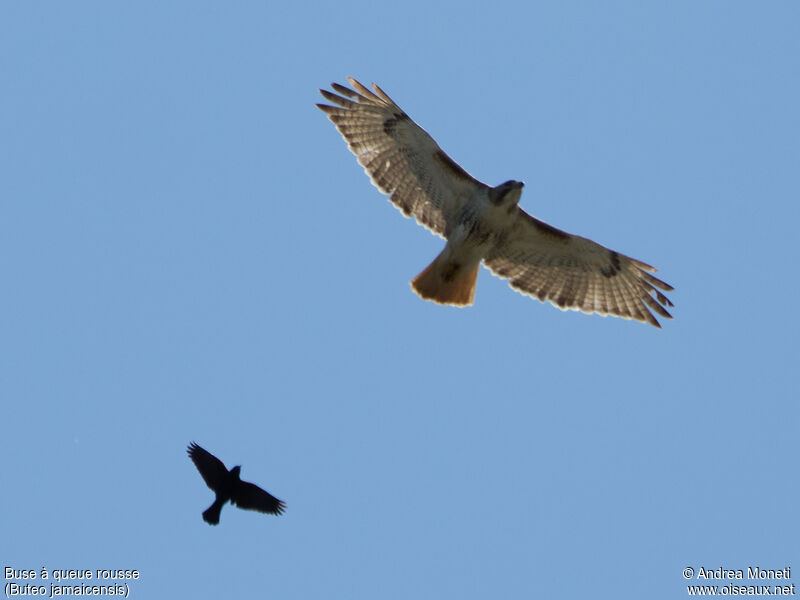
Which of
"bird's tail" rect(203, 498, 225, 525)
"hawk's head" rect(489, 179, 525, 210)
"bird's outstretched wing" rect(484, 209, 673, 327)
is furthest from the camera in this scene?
"bird's outstretched wing" rect(484, 209, 673, 327)

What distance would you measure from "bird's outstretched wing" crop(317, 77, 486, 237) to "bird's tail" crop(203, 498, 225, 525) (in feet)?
13.5

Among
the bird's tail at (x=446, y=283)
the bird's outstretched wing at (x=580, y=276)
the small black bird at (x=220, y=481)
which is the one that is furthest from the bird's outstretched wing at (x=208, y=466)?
the bird's outstretched wing at (x=580, y=276)

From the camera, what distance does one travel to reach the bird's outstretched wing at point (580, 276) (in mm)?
15352

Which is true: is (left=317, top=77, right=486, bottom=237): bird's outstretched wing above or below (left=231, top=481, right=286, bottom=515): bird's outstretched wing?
above

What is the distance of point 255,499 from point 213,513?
0.52 metres

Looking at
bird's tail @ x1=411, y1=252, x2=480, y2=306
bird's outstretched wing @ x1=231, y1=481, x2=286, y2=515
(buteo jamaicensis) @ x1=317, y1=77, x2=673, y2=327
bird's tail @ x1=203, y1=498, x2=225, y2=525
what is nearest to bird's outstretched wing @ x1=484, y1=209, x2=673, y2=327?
(buteo jamaicensis) @ x1=317, y1=77, x2=673, y2=327

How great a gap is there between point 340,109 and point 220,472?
4.55 m

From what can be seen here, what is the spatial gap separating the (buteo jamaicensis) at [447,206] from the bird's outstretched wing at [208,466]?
3.16 metres

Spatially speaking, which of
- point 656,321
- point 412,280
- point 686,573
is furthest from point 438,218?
point 686,573

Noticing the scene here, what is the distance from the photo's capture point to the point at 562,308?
15781mm

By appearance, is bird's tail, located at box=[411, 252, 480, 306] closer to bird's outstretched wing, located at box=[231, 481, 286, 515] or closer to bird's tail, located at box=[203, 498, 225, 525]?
bird's outstretched wing, located at box=[231, 481, 286, 515]

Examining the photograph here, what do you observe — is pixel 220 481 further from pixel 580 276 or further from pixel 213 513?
pixel 580 276

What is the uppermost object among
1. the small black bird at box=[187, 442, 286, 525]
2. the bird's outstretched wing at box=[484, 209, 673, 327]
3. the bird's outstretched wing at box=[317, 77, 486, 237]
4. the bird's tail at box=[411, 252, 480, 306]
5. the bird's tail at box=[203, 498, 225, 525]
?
the bird's outstretched wing at box=[317, 77, 486, 237]

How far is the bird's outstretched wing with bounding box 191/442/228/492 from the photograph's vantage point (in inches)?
544
